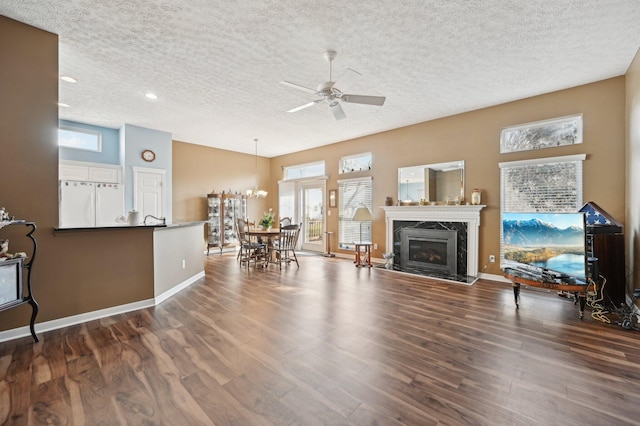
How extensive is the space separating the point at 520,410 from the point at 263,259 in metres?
5.43

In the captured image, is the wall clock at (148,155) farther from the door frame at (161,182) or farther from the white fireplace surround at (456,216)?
the white fireplace surround at (456,216)

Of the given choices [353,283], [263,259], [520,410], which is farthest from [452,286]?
[263,259]

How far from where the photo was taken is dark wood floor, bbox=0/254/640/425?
1.64m

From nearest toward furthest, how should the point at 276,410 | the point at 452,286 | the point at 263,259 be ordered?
the point at 276,410, the point at 452,286, the point at 263,259

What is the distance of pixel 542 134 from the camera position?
14.3ft

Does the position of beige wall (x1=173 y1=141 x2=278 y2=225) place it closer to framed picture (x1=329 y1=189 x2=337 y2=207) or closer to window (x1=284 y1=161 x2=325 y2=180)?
window (x1=284 y1=161 x2=325 y2=180)

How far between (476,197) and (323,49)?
3.65m

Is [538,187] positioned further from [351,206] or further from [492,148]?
[351,206]

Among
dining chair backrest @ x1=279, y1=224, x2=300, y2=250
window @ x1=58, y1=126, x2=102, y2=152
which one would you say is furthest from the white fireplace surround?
window @ x1=58, y1=126, x2=102, y2=152

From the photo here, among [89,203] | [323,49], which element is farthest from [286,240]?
[89,203]

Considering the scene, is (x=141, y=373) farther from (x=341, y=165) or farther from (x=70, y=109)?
(x=341, y=165)

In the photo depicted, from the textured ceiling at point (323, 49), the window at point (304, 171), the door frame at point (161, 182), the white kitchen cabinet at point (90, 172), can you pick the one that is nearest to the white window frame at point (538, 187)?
the textured ceiling at point (323, 49)

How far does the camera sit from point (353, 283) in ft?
14.9

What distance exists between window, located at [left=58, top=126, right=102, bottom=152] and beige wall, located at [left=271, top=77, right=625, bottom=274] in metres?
5.53
